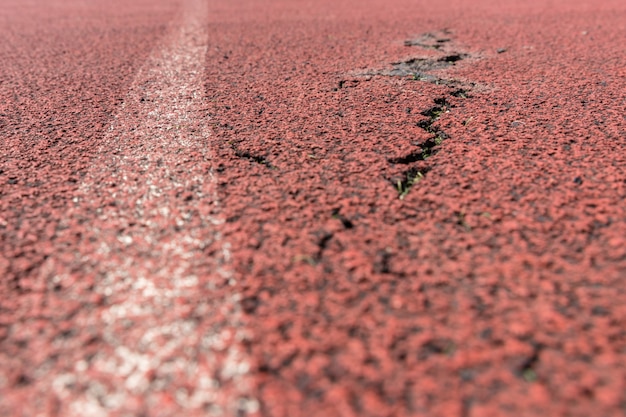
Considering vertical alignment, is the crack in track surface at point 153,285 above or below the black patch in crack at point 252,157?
below

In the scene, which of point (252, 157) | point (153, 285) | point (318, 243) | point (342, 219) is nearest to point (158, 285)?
point (153, 285)

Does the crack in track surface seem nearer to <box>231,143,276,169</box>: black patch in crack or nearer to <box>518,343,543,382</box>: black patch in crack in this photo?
<box>231,143,276,169</box>: black patch in crack

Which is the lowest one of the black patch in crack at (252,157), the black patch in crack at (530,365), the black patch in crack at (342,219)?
the black patch in crack at (530,365)

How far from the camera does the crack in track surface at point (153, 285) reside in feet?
3.32

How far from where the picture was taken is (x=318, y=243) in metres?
1.42

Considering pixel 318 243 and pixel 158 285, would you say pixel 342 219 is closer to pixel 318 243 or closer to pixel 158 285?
pixel 318 243

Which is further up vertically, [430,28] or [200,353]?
[430,28]

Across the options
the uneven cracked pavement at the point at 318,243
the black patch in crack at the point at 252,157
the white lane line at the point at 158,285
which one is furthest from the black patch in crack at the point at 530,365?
the black patch in crack at the point at 252,157

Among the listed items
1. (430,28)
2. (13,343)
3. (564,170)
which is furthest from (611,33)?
(13,343)

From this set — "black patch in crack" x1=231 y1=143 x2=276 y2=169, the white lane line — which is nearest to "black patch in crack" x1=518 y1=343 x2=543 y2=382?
the white lane line

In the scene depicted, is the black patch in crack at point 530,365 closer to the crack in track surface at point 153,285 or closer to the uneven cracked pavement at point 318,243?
the uneven cracked pavement at point 318,243

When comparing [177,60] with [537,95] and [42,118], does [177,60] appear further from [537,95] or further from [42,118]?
[537,95]

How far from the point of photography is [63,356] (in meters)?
1.10

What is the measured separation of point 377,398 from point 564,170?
1137 mm
